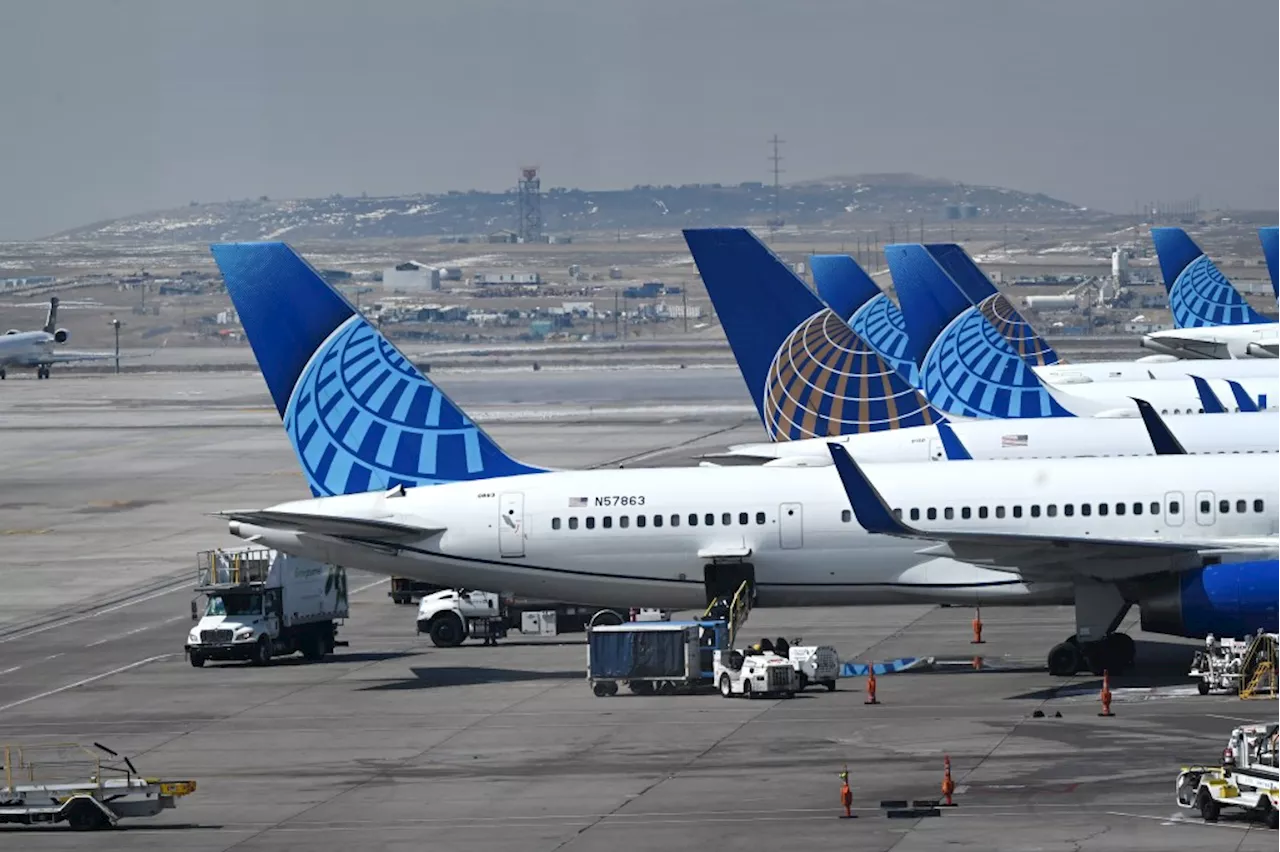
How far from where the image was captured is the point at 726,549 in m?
48.3

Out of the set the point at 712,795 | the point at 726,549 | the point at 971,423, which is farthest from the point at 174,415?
the point at 712,795

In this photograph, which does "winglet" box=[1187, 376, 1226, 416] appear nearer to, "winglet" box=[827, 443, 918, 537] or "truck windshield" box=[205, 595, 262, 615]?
"winglet" box=[827, 443, 918, 537]

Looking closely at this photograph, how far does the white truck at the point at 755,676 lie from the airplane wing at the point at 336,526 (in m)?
7.14

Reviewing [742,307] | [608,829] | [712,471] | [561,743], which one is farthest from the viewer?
[742,307]

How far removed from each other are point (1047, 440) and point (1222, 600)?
1686 cm

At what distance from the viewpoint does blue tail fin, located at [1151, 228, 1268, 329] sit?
114 metres

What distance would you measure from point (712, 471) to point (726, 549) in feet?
7.06

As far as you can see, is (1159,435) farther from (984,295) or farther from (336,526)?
(984,295)

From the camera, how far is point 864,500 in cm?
4462

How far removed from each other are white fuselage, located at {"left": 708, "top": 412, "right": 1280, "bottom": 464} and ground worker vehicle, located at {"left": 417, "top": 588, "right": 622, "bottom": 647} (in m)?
6.63

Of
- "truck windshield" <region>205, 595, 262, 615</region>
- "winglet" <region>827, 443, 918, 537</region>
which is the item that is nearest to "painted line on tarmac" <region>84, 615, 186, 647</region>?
"truck windshield" <region>205, 595, 262, 615</region>

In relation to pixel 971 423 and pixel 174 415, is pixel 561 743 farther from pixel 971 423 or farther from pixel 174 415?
pixel 174 415

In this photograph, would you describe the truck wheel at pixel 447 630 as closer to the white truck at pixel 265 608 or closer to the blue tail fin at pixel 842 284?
the white truck at pixel 265 608

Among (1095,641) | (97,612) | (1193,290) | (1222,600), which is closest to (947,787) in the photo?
(1222,600)
